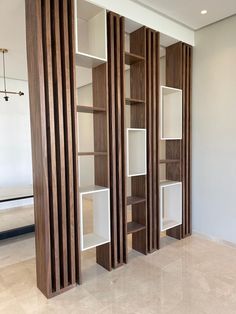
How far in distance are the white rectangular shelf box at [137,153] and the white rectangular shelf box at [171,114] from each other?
0.51m

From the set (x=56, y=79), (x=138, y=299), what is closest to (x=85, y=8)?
(x=56, y=79)

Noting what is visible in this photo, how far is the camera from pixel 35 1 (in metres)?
2.01

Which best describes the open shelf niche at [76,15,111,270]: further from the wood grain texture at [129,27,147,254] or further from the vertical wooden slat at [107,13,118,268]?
the wood grain texture at [129,27,147,254]

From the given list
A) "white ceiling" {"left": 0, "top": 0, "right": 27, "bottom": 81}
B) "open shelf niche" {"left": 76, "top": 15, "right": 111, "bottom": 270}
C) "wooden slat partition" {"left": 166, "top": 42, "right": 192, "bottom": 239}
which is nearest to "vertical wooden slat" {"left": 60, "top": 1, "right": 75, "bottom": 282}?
"open shelf niche" {"left": 76, "top": 15, "right": 111, "bottom": 270}

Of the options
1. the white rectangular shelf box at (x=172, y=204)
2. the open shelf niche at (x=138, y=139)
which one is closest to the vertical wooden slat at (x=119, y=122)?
the open shelf niche at (x=138, y=139)

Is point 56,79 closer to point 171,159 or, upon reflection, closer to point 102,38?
point 102,38

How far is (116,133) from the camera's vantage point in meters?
2.60

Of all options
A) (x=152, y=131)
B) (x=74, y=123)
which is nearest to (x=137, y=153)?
(x=152, y=131)

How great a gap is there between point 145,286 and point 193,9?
309 centimetres

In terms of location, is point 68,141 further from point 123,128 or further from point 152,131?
point 152,131

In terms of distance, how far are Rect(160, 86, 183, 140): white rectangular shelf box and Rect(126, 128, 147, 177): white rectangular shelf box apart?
510mm

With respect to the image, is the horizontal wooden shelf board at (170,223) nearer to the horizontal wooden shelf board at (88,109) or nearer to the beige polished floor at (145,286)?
the beige polished floor at (145,286)

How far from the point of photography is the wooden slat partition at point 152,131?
9.40ft

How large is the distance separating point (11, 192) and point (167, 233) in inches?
105
